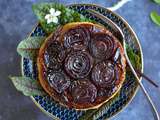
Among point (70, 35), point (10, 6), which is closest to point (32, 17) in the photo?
point (10, 6)

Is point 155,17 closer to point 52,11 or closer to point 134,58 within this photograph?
point 134,58

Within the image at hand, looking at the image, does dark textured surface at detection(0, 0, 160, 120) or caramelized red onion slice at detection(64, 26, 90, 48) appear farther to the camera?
dark textured surface at detection(0, 0, 160, 120)

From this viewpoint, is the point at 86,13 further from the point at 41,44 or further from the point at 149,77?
the point at 149,77

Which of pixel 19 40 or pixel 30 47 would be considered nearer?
pixel 30 47

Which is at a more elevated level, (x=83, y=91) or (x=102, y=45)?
(x=102, y=45)

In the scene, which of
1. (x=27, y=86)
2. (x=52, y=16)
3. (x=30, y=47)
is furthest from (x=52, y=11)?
(x=27, y=86)

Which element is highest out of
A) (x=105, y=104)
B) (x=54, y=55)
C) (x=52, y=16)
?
(x=52, y=16)

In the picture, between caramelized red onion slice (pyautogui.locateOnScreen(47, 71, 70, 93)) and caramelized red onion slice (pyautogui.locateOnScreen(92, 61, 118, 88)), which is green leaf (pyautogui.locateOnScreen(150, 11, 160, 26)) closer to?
caramelized red onion slice (pyautogui.locateOnScreen(92, 61, 118, 88))

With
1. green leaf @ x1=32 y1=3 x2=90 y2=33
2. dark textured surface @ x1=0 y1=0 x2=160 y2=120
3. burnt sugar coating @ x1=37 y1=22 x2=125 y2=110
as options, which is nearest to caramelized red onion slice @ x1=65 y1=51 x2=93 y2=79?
burnt sugar coating @ x1=37 y1=22 x2=125 y2=110
